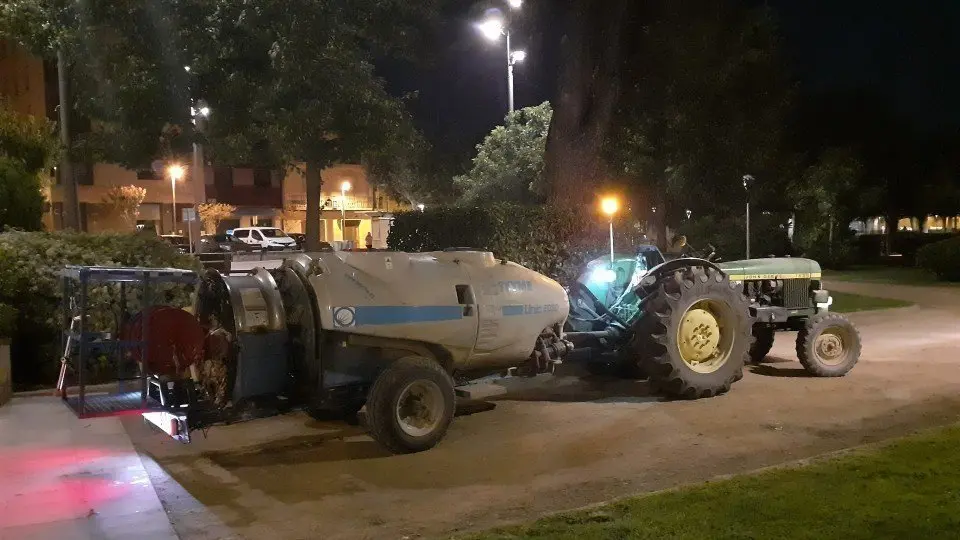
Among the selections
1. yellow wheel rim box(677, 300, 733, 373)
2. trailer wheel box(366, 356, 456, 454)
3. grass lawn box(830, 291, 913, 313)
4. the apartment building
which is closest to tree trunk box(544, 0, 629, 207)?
yellow wheel rim box(677, 300, 733, 373)

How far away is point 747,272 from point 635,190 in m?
21.0

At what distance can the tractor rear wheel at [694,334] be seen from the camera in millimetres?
9305

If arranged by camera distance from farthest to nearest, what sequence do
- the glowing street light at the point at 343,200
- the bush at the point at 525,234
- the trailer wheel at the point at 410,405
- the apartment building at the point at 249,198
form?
1. the glowing street light at the point at 343,200
2. the apartment building at the point at 249,198
3. the bush at the point at 525,234
4. the trailer wheel at the point at 410,405

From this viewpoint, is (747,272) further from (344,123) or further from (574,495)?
(344,123)

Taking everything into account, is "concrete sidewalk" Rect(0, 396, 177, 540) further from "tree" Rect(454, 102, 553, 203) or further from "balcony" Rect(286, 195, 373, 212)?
"balcony" Rect(286, 195, 373, 212)

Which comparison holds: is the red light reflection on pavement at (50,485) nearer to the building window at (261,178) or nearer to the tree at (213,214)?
the tree at (213,214)

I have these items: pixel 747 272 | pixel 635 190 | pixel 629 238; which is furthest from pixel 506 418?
pixel 635 190

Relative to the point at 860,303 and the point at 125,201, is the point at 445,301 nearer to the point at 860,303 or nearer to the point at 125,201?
the point at 860,303

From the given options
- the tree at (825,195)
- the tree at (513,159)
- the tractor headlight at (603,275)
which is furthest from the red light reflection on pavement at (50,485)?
the tree at (825,195)

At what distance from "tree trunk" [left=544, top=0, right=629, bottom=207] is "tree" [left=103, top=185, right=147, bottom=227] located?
36.5m

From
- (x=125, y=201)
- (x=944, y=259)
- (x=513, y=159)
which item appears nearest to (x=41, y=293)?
(x=513, y=159)

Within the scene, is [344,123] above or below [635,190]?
above

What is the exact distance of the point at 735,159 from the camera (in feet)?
64.9

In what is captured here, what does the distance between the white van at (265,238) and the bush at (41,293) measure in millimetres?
33119
